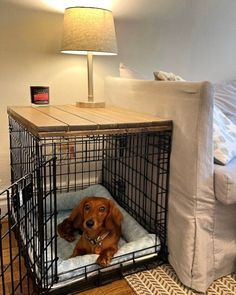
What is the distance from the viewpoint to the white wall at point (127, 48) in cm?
180

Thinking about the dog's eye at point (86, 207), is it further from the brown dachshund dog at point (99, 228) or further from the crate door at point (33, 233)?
the crate door at point (33, 233)

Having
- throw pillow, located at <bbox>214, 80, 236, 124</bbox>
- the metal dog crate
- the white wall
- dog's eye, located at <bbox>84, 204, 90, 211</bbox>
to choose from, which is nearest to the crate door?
the metal dog crate

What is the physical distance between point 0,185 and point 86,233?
80 cm

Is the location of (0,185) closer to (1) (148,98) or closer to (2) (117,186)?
(2) (117,186)

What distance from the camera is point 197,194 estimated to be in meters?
1.25

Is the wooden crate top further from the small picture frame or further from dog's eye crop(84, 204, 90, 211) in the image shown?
dog's eye crop(84, 204, 90, 211)

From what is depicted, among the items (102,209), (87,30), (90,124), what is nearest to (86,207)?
(102,209)

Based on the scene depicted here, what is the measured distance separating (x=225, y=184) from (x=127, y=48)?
1.24m

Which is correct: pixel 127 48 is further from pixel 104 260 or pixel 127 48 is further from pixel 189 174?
pixel 104 260

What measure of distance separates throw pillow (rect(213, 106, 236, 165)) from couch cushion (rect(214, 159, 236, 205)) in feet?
0.23

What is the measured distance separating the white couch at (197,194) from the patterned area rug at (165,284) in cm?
3

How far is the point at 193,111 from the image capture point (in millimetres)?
1229

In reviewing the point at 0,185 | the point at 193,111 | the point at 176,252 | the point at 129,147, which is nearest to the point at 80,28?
the point at 129,147

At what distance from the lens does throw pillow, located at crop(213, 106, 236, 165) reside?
133cm
